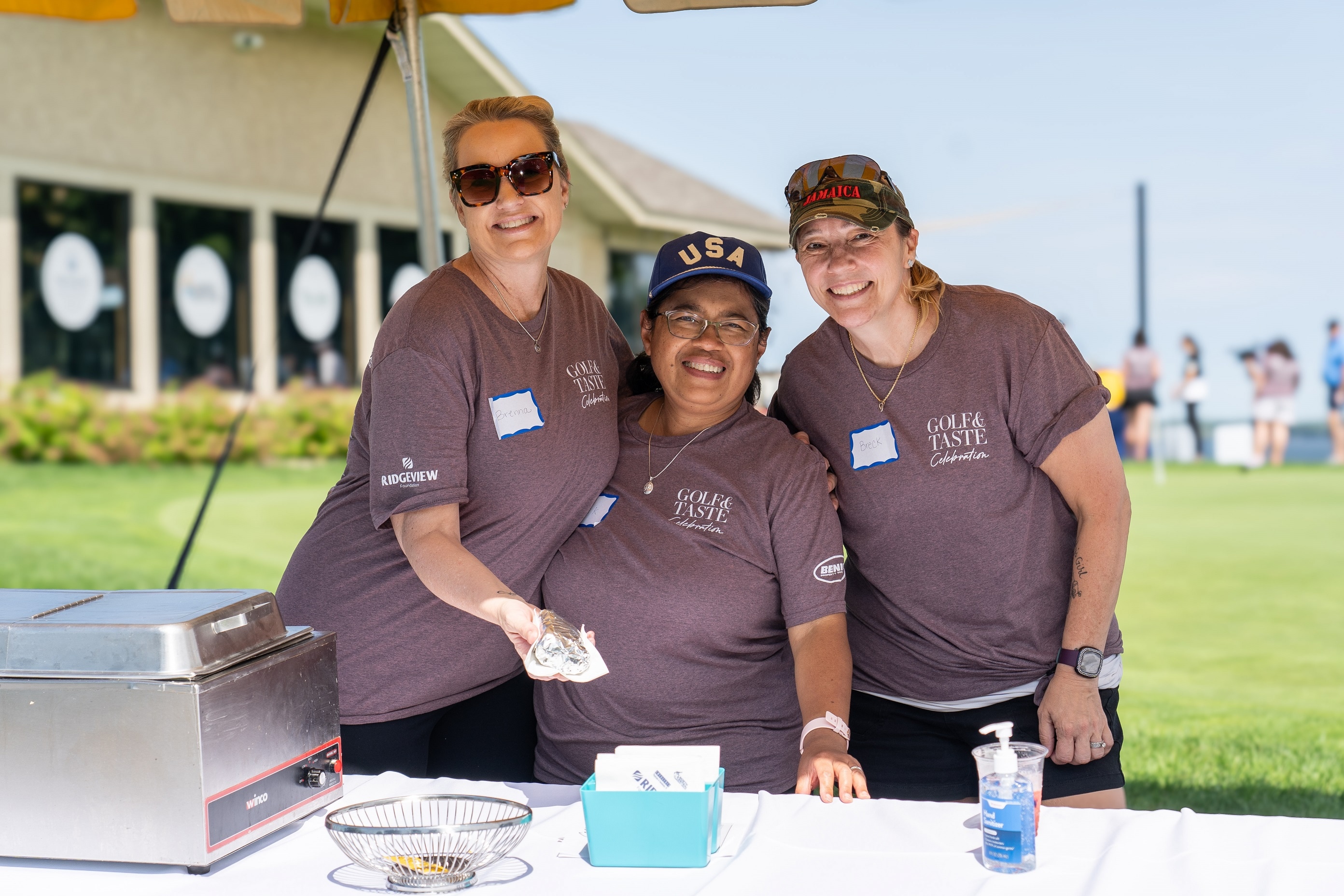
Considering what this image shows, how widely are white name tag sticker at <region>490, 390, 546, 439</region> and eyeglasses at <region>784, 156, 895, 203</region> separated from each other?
66cm

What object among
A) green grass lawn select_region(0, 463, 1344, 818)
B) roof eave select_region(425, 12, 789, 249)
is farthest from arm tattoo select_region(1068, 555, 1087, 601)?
roof eave select_region(425, 12, 789, 249)

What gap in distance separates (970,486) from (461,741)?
1.15m

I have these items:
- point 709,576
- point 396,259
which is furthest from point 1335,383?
point 709,576

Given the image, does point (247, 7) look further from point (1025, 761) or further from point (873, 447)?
point (1025, 761)

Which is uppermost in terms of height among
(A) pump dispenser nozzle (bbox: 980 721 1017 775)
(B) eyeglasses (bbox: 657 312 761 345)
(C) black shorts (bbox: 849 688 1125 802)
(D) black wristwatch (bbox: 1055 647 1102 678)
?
(B) eyeglasses (bbox: 657 312 761 345)

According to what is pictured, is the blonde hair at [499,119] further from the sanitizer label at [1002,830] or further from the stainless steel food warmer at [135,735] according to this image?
the sanitizer label at [1002,830]

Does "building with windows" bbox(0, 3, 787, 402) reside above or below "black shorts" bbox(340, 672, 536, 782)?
above

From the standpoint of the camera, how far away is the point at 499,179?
2.15 metres

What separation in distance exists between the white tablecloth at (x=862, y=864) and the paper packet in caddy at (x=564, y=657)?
0.25 metres

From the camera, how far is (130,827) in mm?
1490

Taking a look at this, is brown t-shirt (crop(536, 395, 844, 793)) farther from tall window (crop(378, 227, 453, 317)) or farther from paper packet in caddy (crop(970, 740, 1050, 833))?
tall window (crop(378, 227, 453, 317))

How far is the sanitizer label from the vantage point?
1.45m

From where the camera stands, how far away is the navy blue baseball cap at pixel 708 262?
225cm

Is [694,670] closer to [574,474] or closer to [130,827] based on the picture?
[574,474]
